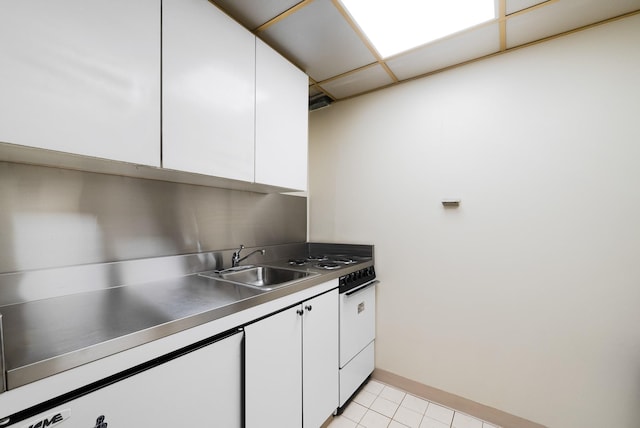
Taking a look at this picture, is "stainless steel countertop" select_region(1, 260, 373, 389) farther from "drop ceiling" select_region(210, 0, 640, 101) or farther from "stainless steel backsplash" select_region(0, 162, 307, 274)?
"drop ceiling" select_region(210, 0, 640, 101)

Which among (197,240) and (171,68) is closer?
(171,68)

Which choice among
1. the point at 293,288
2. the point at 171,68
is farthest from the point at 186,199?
the point at 293,288

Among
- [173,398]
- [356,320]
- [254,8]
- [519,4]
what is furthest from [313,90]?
[173,398]

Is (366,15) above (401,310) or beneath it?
above

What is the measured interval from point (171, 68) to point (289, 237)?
1.59 m

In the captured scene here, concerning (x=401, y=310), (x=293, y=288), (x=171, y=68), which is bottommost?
(x=401, y=310)

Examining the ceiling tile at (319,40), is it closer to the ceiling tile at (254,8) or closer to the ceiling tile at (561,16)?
the ceiling tile at (254,8)

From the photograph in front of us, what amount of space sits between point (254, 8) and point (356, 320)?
6.81 ft

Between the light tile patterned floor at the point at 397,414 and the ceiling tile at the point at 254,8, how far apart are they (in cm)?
251

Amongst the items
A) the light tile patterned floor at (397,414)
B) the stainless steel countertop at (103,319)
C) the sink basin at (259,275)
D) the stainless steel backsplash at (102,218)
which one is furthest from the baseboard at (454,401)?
the stainless steel backsplash at (102,218)

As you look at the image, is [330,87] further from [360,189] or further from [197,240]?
[197,240]

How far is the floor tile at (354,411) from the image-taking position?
5.72ft

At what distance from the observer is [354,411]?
5.92 ft

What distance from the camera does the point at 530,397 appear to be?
162 cm
